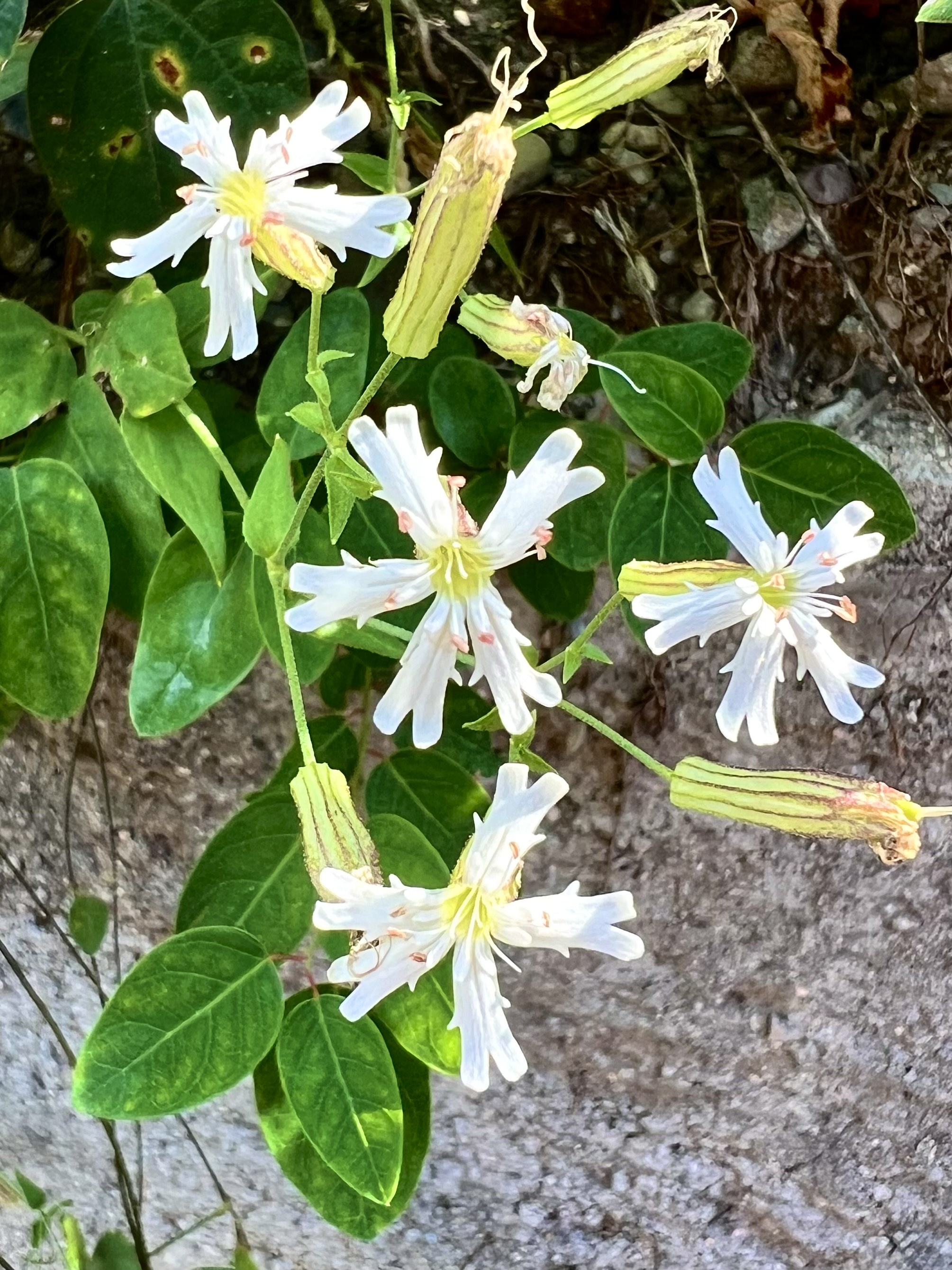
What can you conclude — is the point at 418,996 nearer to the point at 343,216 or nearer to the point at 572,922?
the point at 572,922

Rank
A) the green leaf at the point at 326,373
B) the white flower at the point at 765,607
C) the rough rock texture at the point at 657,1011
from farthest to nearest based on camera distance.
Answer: the rough rock texture at the point at 657,1011 < the green leaf at the point at 326,373 < the white flower at the point at 765,607

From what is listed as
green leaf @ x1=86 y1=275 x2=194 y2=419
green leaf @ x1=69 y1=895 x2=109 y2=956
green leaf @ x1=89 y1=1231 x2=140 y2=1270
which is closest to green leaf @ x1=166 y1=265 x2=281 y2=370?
green leaf @ x1=86 y1=275 x2=194 y2=419

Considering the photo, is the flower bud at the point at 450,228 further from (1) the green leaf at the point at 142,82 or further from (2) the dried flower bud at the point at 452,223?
(1) the green leaf at the point at 142,82

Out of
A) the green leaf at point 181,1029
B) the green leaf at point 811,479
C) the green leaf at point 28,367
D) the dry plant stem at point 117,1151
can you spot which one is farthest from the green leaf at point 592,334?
the dry plant stem at point 117,1151

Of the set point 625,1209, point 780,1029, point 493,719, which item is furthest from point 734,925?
point 493,719

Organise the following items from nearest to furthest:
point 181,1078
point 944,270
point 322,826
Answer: point 322,826 < point 181,1078 < point 944,270

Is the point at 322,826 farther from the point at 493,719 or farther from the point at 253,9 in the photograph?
the point at 253,9

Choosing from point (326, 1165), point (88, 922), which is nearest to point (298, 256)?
point (326, 1165)

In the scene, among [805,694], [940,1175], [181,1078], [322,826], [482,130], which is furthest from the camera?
[940,1175]
